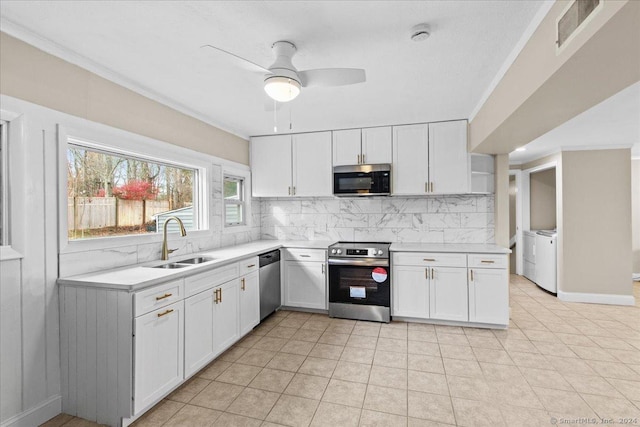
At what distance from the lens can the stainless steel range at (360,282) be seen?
11.7 ft

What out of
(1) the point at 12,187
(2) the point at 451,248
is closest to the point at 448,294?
(2) the point at 451,248

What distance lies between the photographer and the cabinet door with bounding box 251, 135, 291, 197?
14.0ft

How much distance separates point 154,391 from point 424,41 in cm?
285

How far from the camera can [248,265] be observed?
3176 millimetres

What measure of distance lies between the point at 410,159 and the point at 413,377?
2456 mm

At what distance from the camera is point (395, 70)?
233cm

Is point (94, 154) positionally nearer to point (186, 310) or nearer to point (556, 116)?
point (186, 310)

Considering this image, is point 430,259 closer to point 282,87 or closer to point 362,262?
point 362,262

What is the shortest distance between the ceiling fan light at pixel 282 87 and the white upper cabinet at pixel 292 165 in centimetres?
221

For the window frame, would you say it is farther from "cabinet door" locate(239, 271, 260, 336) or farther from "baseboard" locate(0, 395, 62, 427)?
"baseboard" locate(0, 395, 62, 427)

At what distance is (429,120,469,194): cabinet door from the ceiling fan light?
7.88 ft

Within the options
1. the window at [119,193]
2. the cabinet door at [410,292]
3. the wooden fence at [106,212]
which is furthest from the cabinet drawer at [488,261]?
the wooden fence at [106,212]

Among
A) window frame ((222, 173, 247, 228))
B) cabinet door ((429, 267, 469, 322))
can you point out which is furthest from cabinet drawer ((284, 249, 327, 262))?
cabinet door ((429, 267, 469, 322))

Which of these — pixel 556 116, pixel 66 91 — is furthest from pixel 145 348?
pixel 556 116
